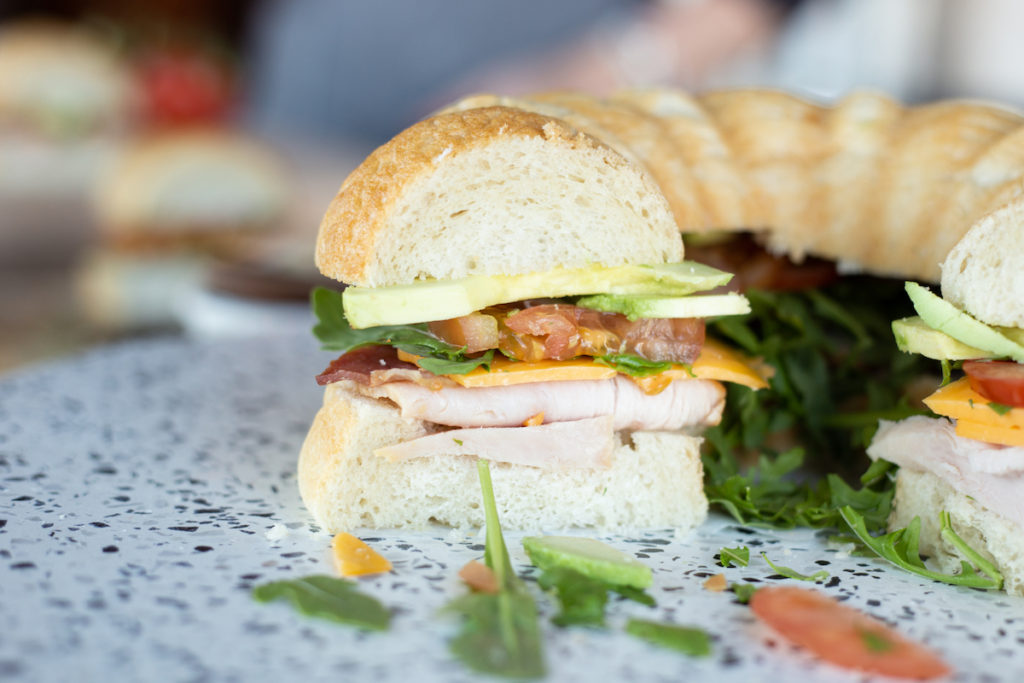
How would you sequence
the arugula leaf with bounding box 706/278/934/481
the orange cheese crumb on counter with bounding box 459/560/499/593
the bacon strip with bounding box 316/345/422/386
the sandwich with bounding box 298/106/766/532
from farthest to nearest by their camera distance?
the arugula leaf with bounding box 706/278/934/481 < the bacon strip with bounding box 316/345/422/386 < the sandwich with bounding box 298/106/766/532 < the orange cheese crumb on counter with bounding box 459/560/499/593

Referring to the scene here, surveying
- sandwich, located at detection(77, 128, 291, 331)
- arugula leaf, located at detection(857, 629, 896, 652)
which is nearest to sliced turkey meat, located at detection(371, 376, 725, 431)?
arugula leaf, located at detection(857, 629, 896, 652)

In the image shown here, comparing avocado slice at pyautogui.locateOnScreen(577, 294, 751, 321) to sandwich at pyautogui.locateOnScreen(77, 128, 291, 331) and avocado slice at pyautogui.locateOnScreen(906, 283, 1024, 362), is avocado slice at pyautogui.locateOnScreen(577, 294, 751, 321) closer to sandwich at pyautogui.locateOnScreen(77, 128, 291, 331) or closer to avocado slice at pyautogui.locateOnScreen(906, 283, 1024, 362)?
avocado slice at pyautogui.locateOnScreen(906, 283, 1024, 362)

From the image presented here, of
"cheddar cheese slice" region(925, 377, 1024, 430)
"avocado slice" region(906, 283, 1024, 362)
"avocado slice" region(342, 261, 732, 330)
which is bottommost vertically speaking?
"cheddar cheese slice" region(925, 377, 1024, 430)

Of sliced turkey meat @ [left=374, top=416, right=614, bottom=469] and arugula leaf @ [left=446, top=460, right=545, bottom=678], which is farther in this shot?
sliced turkey meat @ [left=374, top=416, right=614, bottom=469]

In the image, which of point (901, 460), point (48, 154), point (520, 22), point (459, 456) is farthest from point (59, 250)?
point (901, 460)

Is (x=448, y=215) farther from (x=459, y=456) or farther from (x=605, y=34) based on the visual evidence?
(x=605, y=34)

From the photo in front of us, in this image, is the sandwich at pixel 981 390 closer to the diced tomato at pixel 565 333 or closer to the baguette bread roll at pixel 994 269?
the baguette bread roll at pixel 994 269

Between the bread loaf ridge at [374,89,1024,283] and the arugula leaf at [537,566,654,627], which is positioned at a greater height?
the bread loaf ridge at [374,89,1024,283]

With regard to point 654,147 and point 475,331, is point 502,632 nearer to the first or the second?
point 475,331

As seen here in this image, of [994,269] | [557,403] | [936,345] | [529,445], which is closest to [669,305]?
[557,403]
